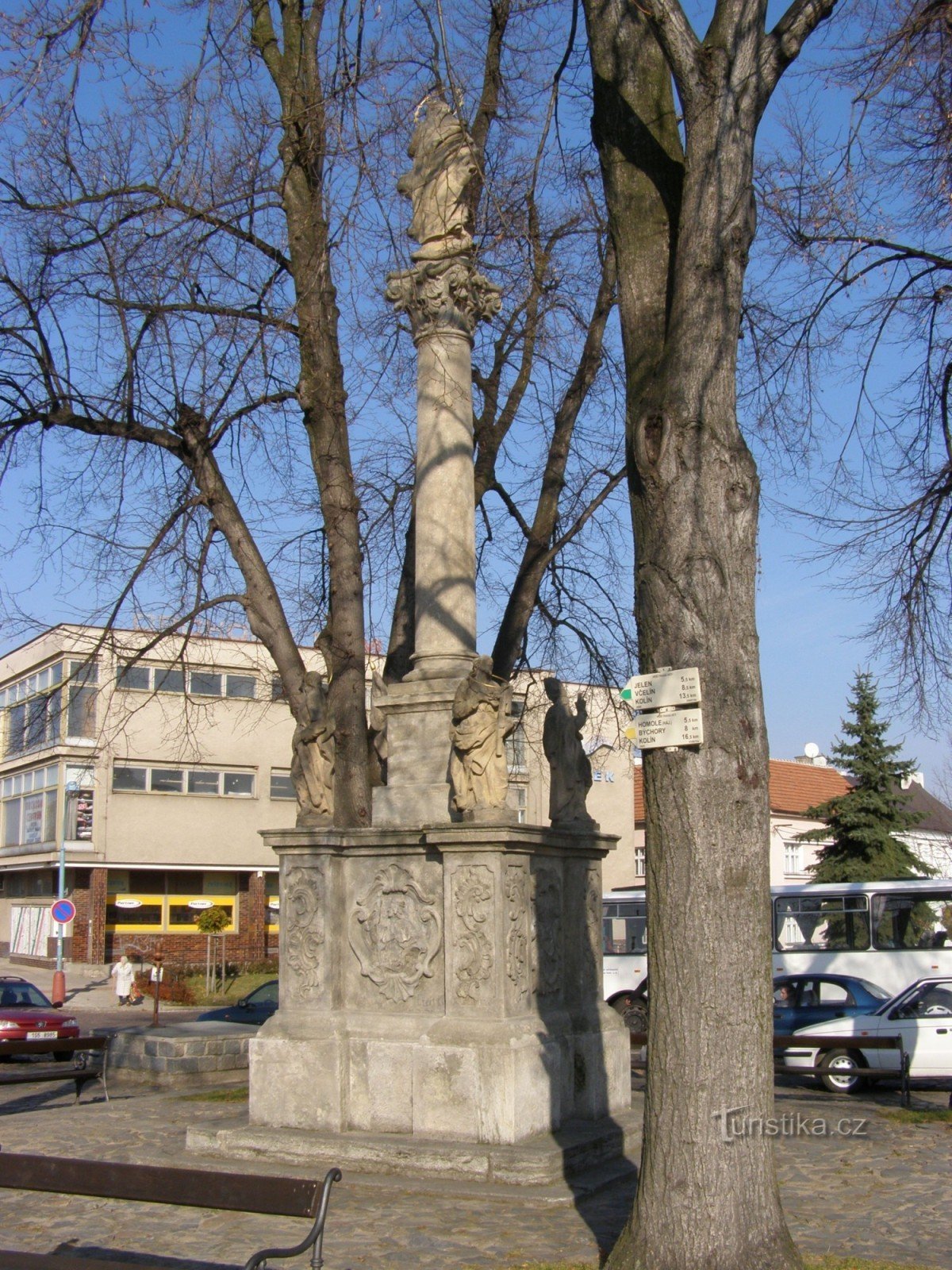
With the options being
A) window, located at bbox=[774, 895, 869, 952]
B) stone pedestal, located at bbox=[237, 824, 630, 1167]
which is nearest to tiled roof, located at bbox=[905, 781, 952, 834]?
window, located at bbox=[774, 895, 869, 952]

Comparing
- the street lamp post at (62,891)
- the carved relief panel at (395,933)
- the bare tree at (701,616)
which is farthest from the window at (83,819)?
the bare tree at (701,616)

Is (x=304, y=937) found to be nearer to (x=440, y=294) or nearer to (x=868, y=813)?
(x=440, y=294)

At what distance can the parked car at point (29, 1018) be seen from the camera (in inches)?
808

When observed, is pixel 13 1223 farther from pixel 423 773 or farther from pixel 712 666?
pixel 712 666

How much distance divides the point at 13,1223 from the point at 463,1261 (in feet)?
9.28

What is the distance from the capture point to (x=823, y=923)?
941 inches

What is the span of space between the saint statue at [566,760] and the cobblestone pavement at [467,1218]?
3035 millimetres

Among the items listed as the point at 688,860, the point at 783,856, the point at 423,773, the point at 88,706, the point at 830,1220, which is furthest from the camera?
the point at 783,856

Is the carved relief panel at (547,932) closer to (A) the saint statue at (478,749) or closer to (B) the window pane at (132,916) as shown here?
(A) the saint statue at (478,749)

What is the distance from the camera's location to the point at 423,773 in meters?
10.9

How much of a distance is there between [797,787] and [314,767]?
4979cm

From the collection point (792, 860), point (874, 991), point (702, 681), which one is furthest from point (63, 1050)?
point (792, 860)

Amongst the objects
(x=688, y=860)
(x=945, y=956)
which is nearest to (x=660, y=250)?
(x=688, y=860)

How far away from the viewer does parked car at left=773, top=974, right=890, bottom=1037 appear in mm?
18797
